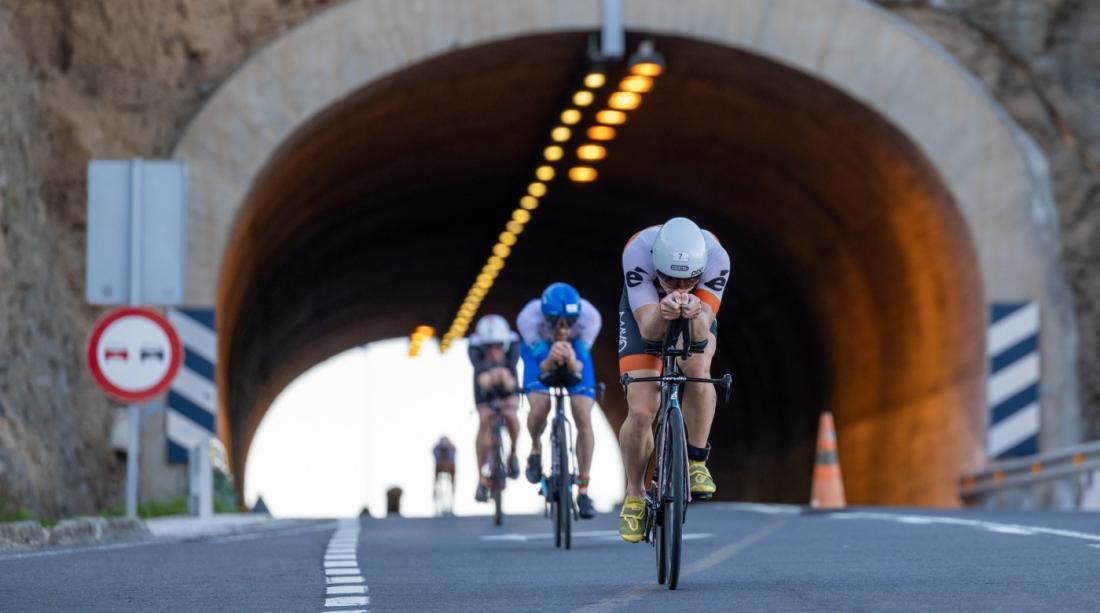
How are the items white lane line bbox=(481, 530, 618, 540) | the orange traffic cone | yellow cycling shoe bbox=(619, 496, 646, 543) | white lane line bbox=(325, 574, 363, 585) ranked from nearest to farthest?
yellow cycling shoe bbox=(619, 496, 646, 543)
white lane line bbox=(325, 574, 363, 585)
white lane line bbox=(481, 530, 618, 540)
the orange traffic cone

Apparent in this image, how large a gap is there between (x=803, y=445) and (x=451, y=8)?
44.2 ft

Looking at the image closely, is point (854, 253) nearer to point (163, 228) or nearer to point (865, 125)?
point (865, 125)

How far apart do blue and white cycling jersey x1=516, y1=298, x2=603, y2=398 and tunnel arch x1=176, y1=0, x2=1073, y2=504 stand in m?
6.13

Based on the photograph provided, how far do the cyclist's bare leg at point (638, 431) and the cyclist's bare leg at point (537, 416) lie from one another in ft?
18.5

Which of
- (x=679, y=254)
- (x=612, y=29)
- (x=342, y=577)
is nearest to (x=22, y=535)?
(x=342, y=577)

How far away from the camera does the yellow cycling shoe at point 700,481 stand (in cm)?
918

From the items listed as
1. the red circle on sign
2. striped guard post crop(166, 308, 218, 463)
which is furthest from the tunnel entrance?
the red circle on sign

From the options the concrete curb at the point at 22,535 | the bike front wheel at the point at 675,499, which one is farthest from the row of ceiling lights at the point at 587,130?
the bike front wheel at the point at 675,499

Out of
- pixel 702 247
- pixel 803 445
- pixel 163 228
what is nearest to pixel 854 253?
pixel 803 445

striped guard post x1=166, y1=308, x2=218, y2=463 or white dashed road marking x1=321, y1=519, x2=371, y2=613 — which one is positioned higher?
striped guard post x1=166, y1=308, x2=218, y2=463

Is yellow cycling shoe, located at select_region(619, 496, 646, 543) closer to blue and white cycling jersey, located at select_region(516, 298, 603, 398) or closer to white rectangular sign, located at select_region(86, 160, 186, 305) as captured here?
blue and white cycling jersey, located at select_region(516, 298, 603, 398)

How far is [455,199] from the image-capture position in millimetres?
31891

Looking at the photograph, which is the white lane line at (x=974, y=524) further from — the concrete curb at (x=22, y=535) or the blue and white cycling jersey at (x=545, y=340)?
the concrete curb at (x=22, y=535)

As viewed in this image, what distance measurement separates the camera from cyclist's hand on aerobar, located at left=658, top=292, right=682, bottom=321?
914 cm
